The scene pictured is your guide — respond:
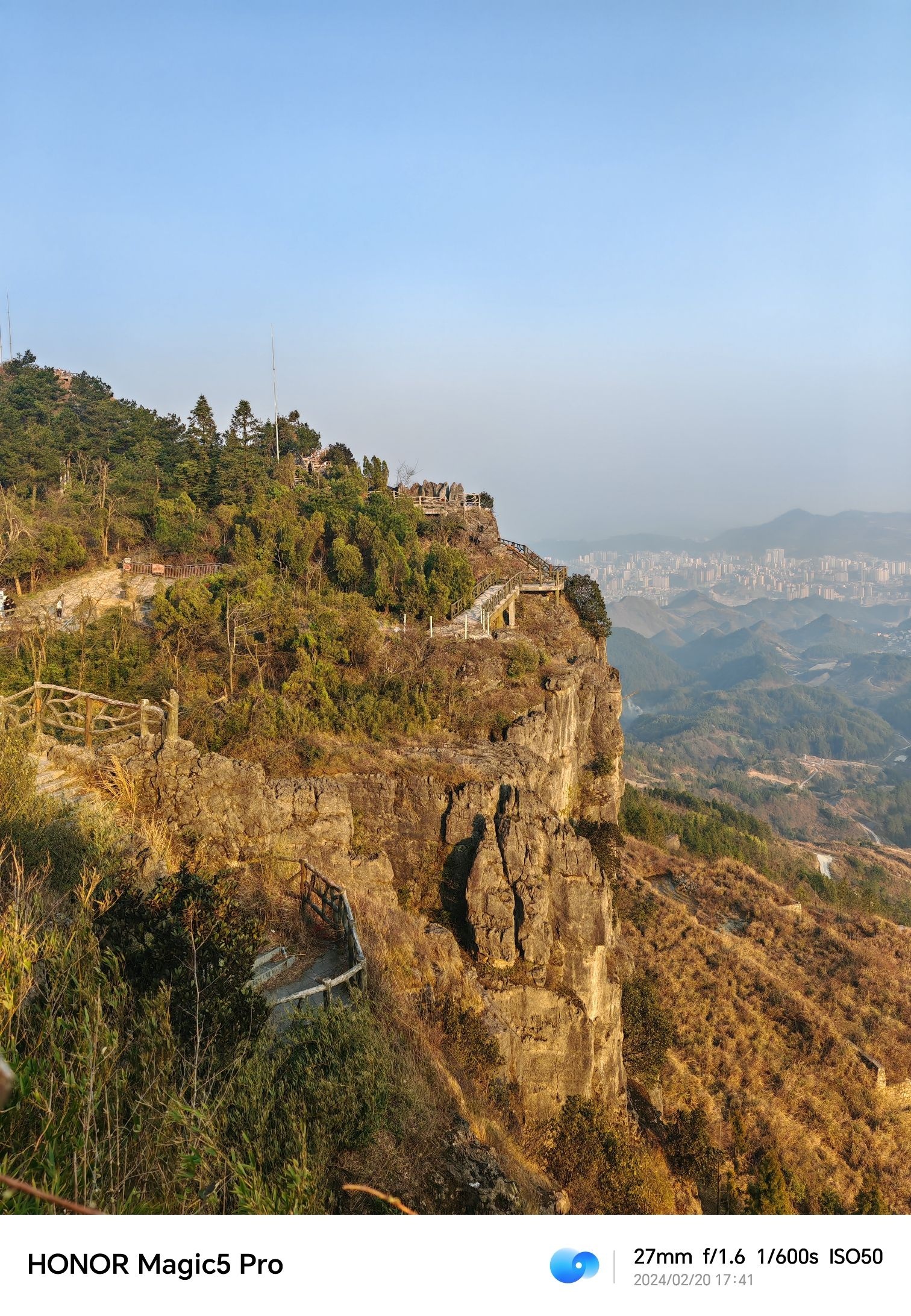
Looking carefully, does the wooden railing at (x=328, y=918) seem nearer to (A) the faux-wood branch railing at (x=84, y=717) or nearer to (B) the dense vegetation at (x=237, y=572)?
(A) the faux-wood branch railing at (x=84, y=717)

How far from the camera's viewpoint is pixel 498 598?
27703mm

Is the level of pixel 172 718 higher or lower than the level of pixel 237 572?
lower

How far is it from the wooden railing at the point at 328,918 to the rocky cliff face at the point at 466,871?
94cm

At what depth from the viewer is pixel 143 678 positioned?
19703 mm

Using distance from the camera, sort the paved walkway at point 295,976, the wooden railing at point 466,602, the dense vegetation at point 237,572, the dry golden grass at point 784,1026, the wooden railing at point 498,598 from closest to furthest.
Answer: the paved walkway at point 295,976 < the dense vegetation at point 237,572 < the dry golden grass at point 784,1026 < the wooden railing at point 498,598 < the wooden railing at point 466,602

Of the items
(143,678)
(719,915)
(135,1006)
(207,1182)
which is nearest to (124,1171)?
(207,1182)

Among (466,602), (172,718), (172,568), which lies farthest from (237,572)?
(172,718)

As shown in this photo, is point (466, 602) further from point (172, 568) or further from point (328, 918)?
point (328, 918)

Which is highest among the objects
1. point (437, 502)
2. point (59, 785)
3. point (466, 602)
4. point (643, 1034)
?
point (437, 502)

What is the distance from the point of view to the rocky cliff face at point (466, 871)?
12.4 metres

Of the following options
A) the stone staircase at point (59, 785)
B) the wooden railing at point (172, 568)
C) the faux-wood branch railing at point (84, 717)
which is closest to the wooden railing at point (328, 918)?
the stone staircase at point (59, 785)

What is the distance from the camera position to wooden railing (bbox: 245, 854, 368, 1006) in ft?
26.1

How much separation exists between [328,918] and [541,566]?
86.9 feet
